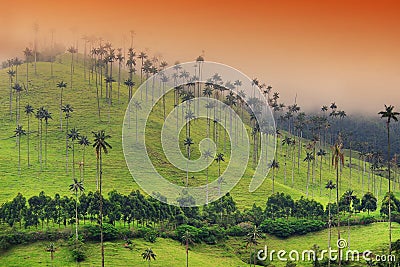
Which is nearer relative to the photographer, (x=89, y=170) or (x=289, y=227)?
(x=289, y=227)

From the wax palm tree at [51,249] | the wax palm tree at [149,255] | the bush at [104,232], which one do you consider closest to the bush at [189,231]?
the bush at [104,232]

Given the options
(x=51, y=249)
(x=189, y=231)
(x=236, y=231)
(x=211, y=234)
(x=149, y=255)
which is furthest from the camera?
(x=236, y=231)

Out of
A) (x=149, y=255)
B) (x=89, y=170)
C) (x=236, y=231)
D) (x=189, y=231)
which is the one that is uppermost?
(x=89, y=170)

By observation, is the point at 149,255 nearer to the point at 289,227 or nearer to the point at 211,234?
the point at 211,234

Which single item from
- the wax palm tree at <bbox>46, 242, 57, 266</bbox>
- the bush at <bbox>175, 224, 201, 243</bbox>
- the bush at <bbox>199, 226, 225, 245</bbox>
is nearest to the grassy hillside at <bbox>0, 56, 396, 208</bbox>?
the bush at <bbox>199, 226, 225, 245</bbox>

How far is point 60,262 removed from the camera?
88.5 m

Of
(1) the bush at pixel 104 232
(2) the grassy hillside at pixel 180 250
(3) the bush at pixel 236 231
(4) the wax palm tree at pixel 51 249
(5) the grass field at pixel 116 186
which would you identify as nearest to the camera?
(4) the wax palm tree at pixel 51 249

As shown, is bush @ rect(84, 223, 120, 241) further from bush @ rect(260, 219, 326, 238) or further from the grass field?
bush @ rect(260, 219, 326, 238)

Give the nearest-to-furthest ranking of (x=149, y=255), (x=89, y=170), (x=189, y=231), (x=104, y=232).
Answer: (x=149, y=255)
(x=104, y=232)
(x=189, y=231)
(x=89, y=170)

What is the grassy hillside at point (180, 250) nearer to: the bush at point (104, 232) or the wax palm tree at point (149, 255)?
the wax palm tree at point (149, 255)

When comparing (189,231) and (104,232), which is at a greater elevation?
(104,232)

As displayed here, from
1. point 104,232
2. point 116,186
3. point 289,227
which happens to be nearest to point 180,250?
point 104,232

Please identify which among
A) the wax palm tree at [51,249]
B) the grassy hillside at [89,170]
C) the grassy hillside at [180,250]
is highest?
the grassy hillside at [89,170]

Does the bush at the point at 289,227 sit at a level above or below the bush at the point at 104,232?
below
